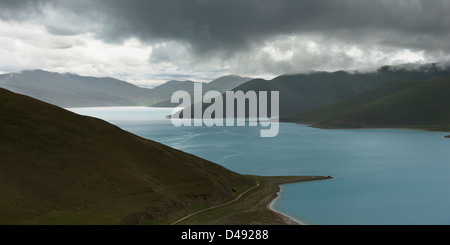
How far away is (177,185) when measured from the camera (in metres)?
96.1

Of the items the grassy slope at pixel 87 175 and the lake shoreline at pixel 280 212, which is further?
the lake shoreline at pixel 280 212

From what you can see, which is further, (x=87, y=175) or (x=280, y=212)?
(x=280, y=212)

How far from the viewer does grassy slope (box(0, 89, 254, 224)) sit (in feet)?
233

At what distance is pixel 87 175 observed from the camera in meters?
87.1

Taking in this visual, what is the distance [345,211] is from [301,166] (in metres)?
81.1

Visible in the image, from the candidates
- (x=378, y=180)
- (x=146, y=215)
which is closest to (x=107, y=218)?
(x=146, y=215)

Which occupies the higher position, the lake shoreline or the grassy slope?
the grassy slope

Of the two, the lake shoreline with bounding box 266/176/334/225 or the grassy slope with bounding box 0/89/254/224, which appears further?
the lake shoreline with bounding box 266/176/334/225

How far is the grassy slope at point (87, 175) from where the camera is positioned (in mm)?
71062

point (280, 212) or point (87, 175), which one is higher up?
point (87, 175)

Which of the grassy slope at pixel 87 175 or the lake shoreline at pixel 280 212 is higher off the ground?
the grassy slope at pixel 87 175

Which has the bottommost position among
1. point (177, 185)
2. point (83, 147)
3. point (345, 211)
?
point (345, 211)

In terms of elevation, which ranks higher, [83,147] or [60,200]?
[83,147]
